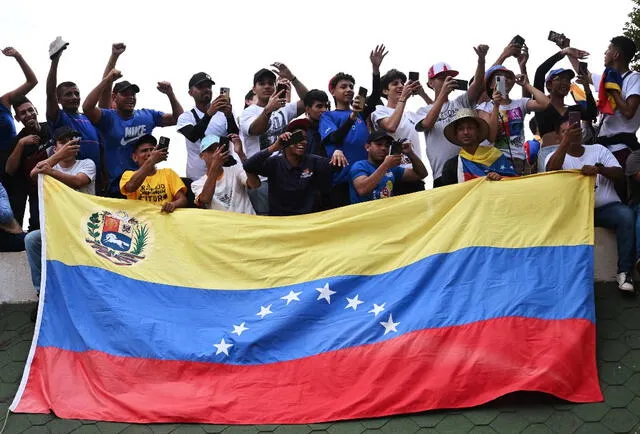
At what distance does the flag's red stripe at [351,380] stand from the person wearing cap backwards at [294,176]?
1.84 m

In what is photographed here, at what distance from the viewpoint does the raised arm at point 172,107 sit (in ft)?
31.8

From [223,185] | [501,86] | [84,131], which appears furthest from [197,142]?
[501,86]

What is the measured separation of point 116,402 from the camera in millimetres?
6973

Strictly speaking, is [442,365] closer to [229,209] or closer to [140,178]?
[229,209]

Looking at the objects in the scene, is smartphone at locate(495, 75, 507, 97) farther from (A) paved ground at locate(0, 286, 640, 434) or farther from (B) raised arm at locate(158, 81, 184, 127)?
(B) raised arm at locate(158, 81, 184, 127)

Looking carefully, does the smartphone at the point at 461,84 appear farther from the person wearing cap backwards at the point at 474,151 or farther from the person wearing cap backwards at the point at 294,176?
the person wearing cap backwards at the point at 294,176

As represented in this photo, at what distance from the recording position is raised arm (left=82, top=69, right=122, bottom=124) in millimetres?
9117

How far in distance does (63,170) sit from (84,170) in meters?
0.20

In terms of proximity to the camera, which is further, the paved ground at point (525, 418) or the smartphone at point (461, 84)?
the smartphone at point (461, 84)

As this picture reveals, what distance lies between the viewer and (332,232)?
779cm

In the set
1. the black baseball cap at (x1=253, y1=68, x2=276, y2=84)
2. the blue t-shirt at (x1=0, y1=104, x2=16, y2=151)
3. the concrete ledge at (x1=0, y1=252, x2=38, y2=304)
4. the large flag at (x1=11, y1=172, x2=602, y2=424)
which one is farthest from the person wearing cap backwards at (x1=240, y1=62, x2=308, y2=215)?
the blue t-shirt at (x1=0, y1=104, x2=16, y2=151)

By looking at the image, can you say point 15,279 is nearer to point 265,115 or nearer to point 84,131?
point 84,131

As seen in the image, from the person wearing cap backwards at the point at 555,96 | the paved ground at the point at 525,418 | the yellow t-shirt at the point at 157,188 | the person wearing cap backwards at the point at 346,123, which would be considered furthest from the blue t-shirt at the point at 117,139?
the person wearing cap backwards at the point at 555,96

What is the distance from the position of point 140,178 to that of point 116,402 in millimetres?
2219
